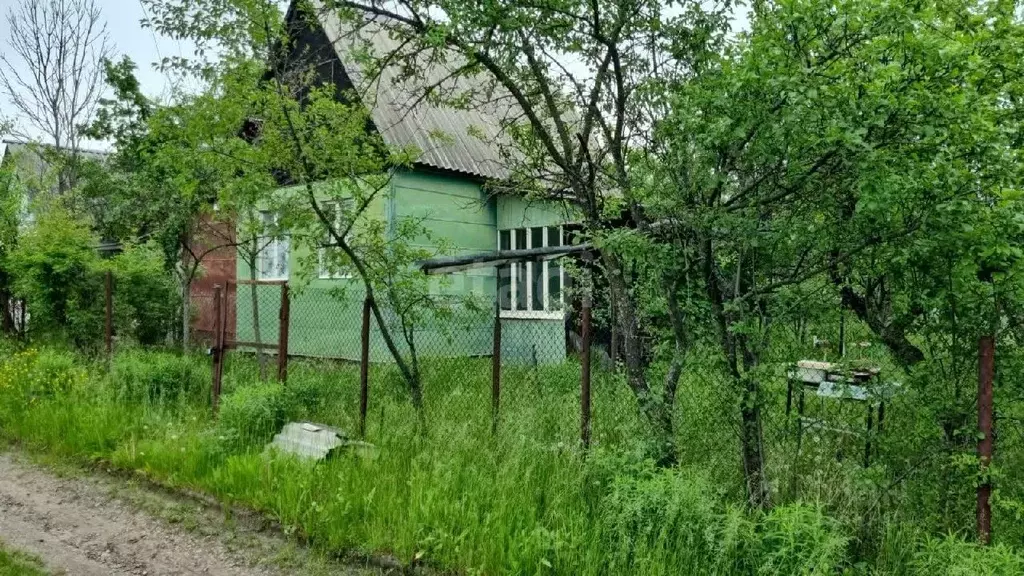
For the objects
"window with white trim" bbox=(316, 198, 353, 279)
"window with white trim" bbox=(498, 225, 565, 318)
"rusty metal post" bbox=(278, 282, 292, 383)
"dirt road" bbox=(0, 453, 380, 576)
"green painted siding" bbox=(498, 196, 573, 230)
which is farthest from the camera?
"window with white trim" bbox=(498, 225, 565, 318)

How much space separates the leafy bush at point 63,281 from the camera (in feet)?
33.7

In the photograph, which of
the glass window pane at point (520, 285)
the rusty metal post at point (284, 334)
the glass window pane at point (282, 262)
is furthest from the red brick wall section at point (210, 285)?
the rusty metal post at point (284, 334)

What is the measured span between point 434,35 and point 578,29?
1.01 m

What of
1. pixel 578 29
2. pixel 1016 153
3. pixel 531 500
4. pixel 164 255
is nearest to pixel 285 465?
pixel 531 500

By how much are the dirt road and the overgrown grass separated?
0.19 metres

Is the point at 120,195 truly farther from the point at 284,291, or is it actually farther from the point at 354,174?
the point at 354,174

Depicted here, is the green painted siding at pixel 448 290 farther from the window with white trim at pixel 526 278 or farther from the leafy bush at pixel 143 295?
the leafy bush at pixel 143 295

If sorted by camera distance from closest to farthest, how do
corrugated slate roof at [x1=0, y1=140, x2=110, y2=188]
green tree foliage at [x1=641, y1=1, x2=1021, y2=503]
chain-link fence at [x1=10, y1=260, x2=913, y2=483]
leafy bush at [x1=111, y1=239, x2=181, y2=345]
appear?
green tree foliage at [x1=641, y1=1, x2=1021, y2=503] < chain-link fence at [x1=10, y1=260, x2=913, y2=483] < leafy bush at [x1=111, y1=239, x2=181, y2=345] < corrugated slate roof at [x1=0, y1=140, x2=110, y2=188]

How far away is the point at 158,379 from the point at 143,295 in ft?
15.3

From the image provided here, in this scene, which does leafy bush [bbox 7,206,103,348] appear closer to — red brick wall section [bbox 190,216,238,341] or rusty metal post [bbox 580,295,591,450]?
red brick wall section [bbox 190,216,238,341]

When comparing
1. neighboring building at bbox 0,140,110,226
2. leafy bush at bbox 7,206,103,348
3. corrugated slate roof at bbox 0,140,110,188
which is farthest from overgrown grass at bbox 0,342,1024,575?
corrugated slate roof at bbox 0,140,110,188

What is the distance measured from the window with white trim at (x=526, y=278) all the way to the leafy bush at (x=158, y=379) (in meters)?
6.17

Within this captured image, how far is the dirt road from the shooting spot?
4016 millimetres

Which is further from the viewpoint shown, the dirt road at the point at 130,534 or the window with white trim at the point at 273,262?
the window with white trim at the point at 273,262
